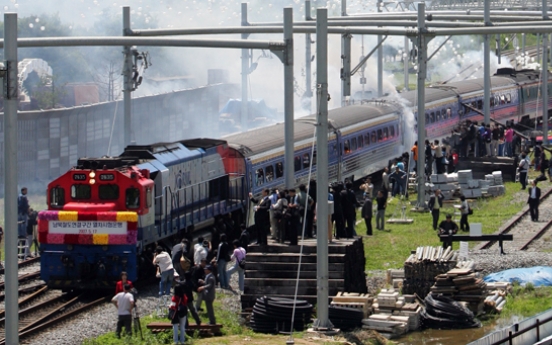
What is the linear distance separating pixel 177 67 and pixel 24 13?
586 inches

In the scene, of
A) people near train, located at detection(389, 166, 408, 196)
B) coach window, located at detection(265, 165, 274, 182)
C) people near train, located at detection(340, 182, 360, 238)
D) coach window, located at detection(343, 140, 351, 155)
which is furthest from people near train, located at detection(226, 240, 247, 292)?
coach window, located at detection(343, 140, 351, 155)

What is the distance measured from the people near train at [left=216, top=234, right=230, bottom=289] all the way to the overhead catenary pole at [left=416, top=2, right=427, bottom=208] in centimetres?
1074

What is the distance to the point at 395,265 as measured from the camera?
26.8 m

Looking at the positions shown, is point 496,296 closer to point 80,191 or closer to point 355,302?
point 355,302

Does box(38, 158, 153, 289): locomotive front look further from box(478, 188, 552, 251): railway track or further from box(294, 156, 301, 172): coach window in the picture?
box(478, 188, 552, 251): railway track

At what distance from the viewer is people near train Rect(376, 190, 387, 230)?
3166cm

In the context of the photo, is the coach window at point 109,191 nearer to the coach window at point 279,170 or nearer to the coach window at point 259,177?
the coach window at point 259,177

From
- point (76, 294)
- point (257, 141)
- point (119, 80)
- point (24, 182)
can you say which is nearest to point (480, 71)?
point (119, 80)

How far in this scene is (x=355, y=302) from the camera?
20.9 m

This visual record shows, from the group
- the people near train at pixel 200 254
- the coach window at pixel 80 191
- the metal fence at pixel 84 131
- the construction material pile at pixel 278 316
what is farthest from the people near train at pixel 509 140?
the construction material pile at pixel 278 316

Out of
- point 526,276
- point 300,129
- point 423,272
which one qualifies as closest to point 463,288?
point 423,272

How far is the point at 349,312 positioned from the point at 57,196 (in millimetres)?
7428

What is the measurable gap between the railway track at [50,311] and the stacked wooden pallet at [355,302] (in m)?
5.16

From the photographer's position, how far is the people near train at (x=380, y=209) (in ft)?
104
